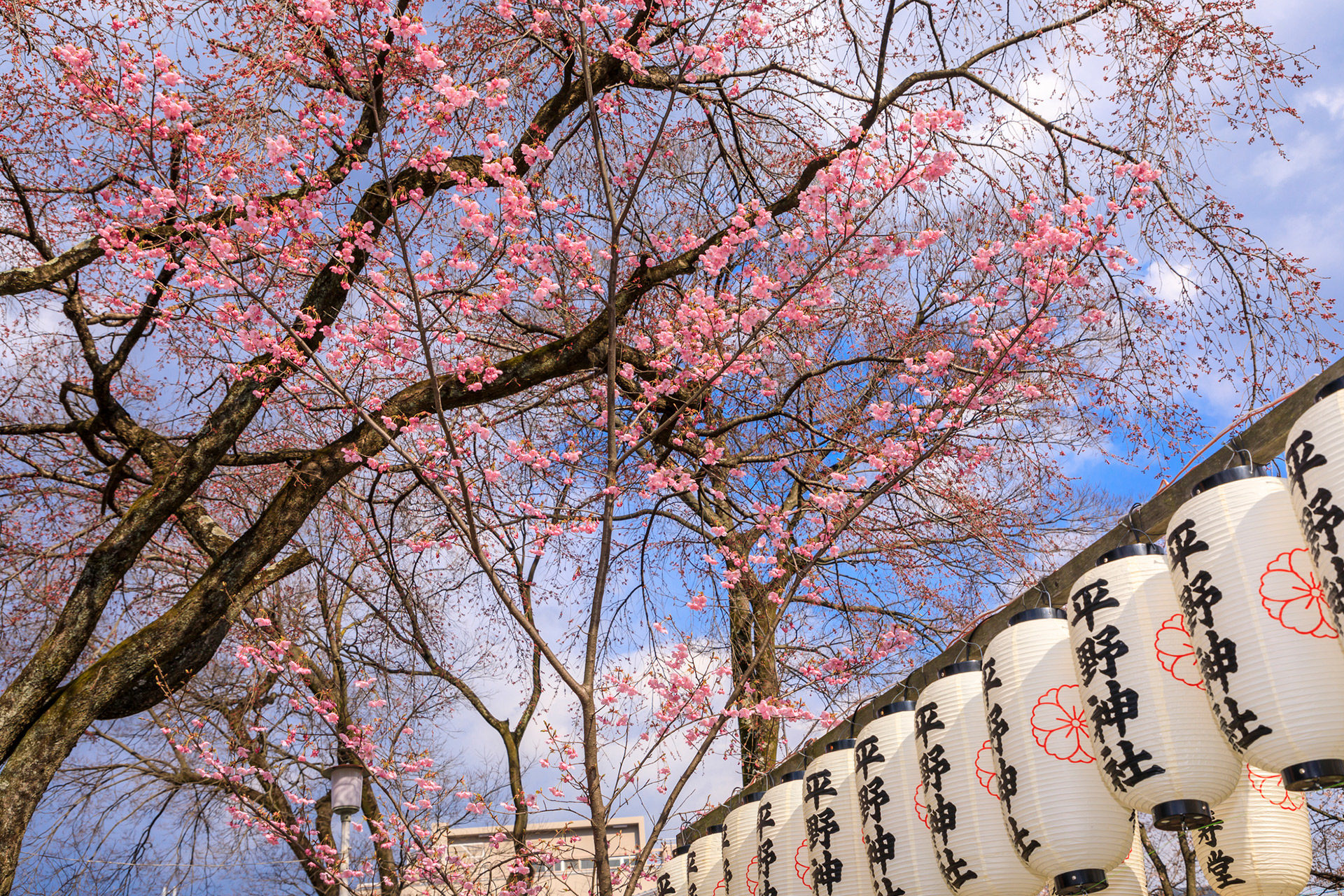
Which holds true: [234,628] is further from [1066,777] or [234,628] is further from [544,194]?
[1066,777]

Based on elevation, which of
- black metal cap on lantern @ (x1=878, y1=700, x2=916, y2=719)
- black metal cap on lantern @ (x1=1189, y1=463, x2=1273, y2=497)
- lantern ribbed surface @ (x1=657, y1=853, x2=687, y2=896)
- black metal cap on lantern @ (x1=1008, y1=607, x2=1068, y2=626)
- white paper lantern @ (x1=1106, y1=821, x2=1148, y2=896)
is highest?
black metal cap on lantern @ (x1=1189, y1=463, x2=1273, y2=497)

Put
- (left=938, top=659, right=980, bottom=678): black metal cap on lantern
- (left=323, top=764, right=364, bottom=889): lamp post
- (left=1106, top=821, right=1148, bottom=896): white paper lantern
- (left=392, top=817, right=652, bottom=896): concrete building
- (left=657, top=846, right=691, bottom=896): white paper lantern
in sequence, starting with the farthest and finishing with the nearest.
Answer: (left=323, top=764, right=364, bottom=889): lamp post
(left=392, top=817, right=652, bottom=896): concrete building
(left=657, top=846, right=691, bottom=896): white paper lantern
(left=1106, top=821, right=1148, bottom=896): white paper lantern
(left=938, top=659, right=980, bottom=678): black metal cap on lantern

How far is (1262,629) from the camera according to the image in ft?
8.96

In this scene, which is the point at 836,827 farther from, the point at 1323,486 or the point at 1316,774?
the point at 1323,486

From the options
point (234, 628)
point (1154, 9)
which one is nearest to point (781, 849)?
point (1154, 9)

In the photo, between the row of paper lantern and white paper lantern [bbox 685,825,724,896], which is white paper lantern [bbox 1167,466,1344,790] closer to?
the row of paper lantern

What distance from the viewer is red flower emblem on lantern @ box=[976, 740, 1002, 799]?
13.1 ft

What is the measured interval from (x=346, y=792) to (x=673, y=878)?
3.49 metres

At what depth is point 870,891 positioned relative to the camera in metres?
4.93

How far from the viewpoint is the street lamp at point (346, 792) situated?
→ 847cm

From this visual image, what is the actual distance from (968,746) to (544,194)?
5264mm

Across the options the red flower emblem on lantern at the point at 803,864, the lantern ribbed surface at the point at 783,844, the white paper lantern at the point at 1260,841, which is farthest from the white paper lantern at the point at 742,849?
the white paper lantern at the point at 1260,841

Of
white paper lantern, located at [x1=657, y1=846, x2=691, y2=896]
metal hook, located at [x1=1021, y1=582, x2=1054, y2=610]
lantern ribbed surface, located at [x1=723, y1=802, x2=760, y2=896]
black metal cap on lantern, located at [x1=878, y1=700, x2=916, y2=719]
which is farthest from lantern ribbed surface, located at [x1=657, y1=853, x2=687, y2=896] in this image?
metal hook, located at [x1=1021, y1=582, x2=1054, y2=610]

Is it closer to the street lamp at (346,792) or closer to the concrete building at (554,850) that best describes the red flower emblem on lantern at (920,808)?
the concrete building at (554,850)
